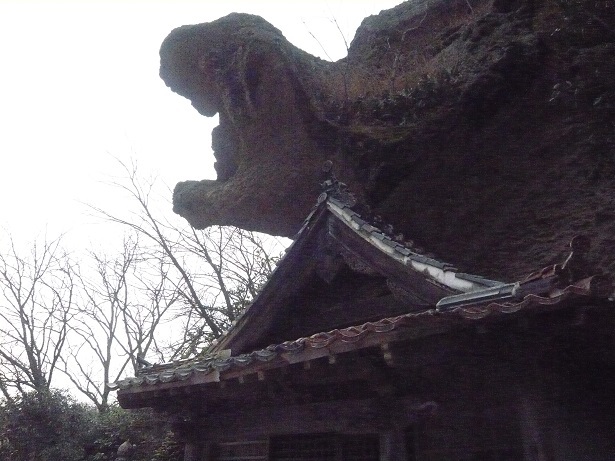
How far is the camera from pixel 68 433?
37.0 ft

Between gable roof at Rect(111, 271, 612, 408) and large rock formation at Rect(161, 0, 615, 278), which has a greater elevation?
large rock formation at Rect(161, 0, 615, 278)

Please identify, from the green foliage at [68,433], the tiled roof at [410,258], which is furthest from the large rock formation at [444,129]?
the green foliage at [68,433]

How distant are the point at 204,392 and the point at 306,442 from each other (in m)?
1.25

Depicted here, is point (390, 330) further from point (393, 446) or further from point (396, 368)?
point (393, 446)

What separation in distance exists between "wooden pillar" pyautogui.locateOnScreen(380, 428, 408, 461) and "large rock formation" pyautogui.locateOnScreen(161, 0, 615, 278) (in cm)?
275

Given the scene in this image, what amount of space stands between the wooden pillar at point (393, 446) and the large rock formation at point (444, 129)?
2.75m

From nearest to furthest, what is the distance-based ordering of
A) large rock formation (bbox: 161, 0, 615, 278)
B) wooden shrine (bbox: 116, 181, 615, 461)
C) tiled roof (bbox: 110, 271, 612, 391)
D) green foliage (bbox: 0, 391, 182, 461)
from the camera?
tiled roof (bbox: 110, 271, 612, 391), wooden shrine (bbox: 116, 181, 615, 461), large rock formation (bbox: 161, 0, 615, 278), green foliage (bbox: 0, 391, 182, 461)

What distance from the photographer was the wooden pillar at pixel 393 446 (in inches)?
168

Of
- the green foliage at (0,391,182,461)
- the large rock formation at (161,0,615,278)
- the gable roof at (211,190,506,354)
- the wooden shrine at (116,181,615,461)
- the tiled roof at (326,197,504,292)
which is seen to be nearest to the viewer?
the wooden shrine at (116,181,615,461)

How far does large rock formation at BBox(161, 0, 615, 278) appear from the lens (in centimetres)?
667

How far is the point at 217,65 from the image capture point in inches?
417

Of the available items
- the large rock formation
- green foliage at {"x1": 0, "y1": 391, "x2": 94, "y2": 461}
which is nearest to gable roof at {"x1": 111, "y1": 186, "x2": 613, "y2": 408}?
the large rock formation

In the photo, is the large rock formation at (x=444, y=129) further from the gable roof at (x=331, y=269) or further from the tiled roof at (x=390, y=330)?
A: the tiled roof at (x=390, y=330)

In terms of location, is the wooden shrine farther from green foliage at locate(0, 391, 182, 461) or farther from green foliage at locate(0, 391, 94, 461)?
green foliage at locate(0, 391, 94, 461)
